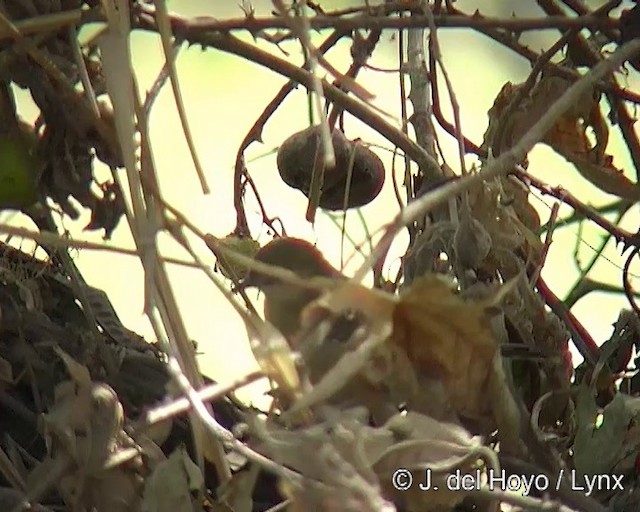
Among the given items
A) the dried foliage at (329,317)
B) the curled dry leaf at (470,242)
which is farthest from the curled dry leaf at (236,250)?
the curled dry leaf at (470,242)

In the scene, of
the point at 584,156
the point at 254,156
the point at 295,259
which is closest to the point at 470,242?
the point at 295,259

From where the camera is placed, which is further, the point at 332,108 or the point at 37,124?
the point at 332,108

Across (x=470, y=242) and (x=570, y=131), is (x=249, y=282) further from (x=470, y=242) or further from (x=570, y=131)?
(x=570, y=131)

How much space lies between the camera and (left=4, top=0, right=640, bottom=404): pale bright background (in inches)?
29.5

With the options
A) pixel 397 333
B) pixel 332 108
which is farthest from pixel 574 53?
pixel 397 333

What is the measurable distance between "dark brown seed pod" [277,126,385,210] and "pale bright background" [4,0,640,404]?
0.18ft

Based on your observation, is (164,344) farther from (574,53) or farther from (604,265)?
(604,265)

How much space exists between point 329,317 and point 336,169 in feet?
0.75

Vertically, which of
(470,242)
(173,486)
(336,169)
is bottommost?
(173,486)

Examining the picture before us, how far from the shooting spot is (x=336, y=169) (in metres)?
0.67

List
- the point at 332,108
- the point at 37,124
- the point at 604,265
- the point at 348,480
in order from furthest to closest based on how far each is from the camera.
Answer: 1. the point at 604,265
2. the point at 332,108
3. the point at 37,124
4. the point at 348,480

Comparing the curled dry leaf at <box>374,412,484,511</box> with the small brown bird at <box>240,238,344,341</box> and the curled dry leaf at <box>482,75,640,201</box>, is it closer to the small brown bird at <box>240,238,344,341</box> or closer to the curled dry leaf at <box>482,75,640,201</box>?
the small brown bird at <box>240,238,344,341</box>

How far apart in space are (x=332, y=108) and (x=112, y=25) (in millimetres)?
267

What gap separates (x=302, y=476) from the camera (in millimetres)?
424
